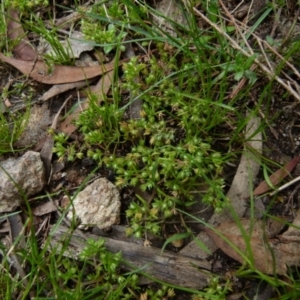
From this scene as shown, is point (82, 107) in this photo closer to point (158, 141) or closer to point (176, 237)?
point (158, 141)

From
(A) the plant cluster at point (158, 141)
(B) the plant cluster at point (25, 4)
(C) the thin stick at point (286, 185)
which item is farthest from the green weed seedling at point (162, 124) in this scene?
(B) the plant cluster at point (25, 4)

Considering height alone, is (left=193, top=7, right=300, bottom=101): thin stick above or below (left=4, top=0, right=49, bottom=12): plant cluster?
above

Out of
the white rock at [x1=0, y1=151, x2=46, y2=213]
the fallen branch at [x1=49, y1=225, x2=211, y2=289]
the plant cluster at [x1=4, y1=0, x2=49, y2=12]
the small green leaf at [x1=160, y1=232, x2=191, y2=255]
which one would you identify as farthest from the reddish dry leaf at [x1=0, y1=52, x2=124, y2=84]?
the small green leaf at [x1=160, y1=232, x2=191, y2=255]

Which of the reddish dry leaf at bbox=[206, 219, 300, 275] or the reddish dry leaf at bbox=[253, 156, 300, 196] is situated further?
the reddish dry leaf at bbox=[253, 156, 300, 196]

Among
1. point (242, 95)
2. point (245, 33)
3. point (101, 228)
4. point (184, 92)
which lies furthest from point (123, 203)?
point (245, 33)

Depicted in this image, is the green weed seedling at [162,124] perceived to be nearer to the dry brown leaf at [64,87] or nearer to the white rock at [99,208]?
the white rock at [99,208]

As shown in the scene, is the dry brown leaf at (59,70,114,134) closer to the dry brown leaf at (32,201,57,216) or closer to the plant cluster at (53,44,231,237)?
the plant cluster at (53,44,231,237)
